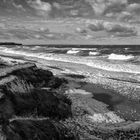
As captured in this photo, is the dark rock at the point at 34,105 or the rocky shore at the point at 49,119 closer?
the rocky shore at the point at 49,119

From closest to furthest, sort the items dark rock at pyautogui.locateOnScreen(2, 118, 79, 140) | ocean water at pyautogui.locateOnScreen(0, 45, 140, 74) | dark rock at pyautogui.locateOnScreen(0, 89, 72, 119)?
1. dark rock at pyautogui.locateOnScreen(2, 118, 79, 140)
2. dark rock at pyautogui.locateOnScreen(0, 89, 72, 119)
3. ocean water at pyautogui.locateOnScreen(0, 45, 140, 74)

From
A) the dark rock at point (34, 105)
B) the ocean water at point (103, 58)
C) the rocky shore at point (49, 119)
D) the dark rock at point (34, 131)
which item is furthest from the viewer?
the ocean water at point (103, 58)

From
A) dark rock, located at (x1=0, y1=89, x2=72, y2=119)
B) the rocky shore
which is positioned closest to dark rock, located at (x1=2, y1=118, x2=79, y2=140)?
the rocky shore

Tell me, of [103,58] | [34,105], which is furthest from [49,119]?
[103,58]

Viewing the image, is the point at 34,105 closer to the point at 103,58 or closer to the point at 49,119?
the point at 49,119

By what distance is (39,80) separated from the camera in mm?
13508

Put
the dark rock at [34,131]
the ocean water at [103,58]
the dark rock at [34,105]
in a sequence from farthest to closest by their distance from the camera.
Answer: the ocean water at [103,58], the dark rock at [34,105], the dark rock at [34,131]

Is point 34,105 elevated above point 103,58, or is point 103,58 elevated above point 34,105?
point 34,105

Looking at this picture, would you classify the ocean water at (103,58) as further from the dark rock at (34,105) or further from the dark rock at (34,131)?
the dark rock at (34,131)

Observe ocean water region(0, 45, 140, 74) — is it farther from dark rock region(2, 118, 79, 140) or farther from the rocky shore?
dark rock region(2, 118, 79, 140)

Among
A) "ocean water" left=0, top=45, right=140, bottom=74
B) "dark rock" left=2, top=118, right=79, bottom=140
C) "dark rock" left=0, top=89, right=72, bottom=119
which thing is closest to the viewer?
"dark rock" left=2, top=118, right=79, bottom=140

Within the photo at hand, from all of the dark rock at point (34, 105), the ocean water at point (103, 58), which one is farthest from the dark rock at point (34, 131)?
the ocean water at point (103, 58)

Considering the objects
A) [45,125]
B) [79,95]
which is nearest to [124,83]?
[79,95]

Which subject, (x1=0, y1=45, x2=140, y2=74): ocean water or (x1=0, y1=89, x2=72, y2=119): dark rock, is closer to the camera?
(x1=0, y1=89, x2=72, y2=119): dark rock
